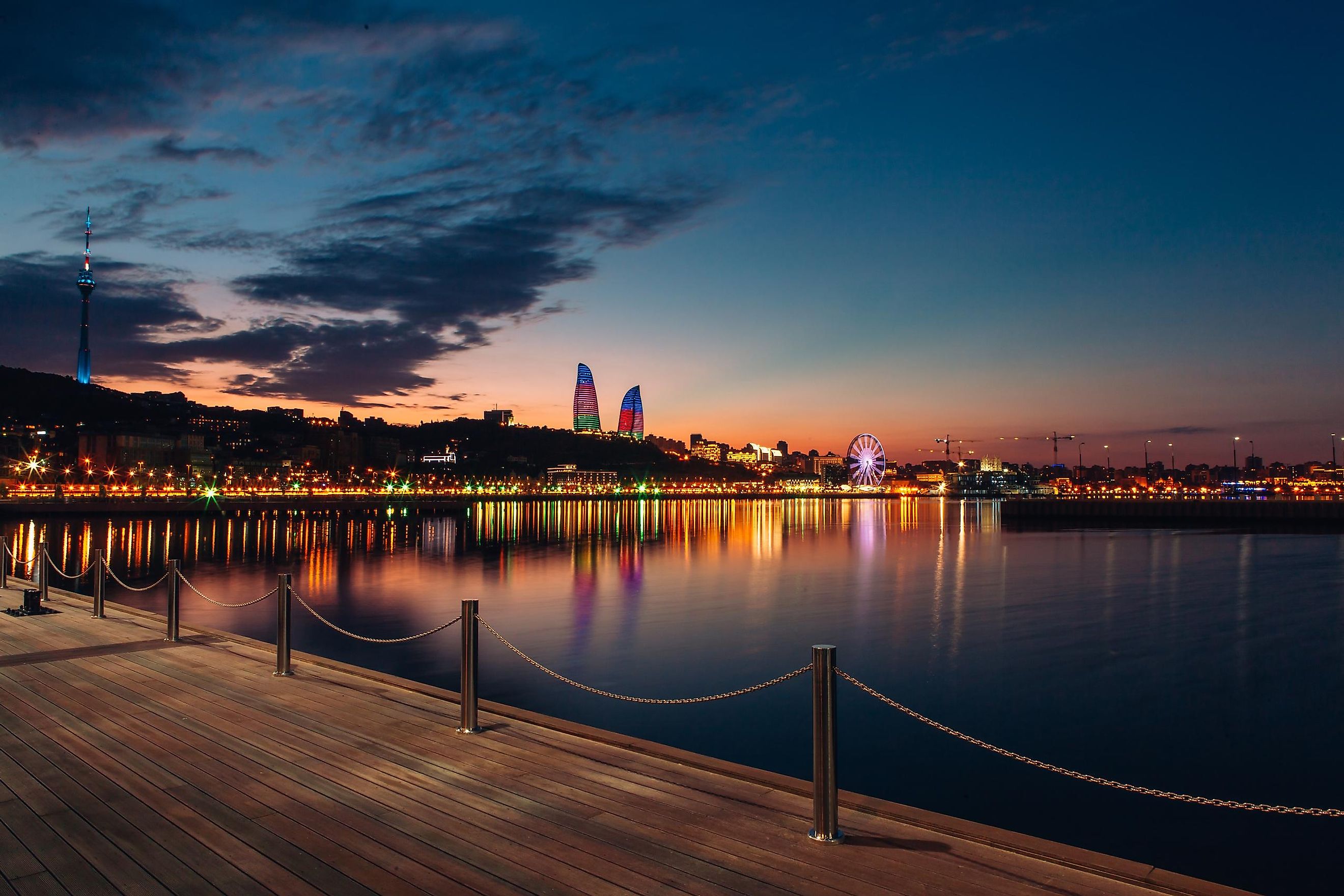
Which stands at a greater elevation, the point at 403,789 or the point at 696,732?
the point at 403,789

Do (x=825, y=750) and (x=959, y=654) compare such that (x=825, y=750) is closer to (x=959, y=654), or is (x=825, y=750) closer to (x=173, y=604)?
(x=173, y=604)

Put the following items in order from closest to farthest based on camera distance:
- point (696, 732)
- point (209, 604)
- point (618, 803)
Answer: point (618, 803), point (696, 732), point (209, 604)

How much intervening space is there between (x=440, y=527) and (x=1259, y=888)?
251 feet

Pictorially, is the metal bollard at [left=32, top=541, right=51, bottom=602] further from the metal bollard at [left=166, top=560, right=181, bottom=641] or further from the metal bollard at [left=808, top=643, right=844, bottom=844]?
the metal bollard at [left=808, top=643, right=844, bottom=844]

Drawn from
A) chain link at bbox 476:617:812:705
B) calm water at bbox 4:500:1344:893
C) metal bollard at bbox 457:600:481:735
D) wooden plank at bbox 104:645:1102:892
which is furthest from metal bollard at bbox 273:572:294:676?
wooden plank at bbox 104:645:1102:892

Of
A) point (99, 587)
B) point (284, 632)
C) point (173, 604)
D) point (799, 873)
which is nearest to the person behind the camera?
point (799, 873)

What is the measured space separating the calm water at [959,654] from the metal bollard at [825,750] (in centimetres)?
524

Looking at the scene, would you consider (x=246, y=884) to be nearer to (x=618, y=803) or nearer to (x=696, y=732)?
(x=618, y=803)

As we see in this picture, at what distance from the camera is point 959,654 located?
748 inches

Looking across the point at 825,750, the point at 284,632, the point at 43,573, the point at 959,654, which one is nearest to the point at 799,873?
the point at 825,750

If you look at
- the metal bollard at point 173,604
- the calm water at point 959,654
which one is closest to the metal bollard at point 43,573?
the calm water at point 959,654

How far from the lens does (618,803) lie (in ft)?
18.9

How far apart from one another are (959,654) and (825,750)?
1499 centimetres

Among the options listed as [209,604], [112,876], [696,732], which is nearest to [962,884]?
[112,876]
